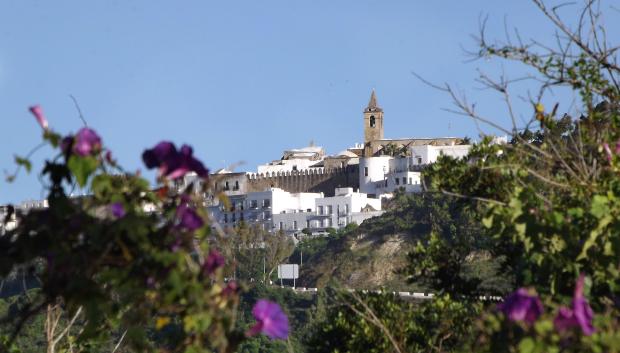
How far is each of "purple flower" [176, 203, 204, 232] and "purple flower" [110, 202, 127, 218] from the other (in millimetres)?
150

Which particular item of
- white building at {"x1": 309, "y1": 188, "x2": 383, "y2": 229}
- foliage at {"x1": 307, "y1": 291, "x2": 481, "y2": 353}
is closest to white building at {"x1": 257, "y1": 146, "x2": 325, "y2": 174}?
white building at {"x1": 309, "y1": 188, "x2": 383, "y2": 229}

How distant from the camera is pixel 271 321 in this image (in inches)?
137

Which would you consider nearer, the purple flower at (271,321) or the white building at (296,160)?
the purple flower at (271,321)

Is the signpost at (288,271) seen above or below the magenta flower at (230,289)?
above

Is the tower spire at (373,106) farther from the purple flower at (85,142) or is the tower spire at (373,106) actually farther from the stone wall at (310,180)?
the purple flower at (85,142)

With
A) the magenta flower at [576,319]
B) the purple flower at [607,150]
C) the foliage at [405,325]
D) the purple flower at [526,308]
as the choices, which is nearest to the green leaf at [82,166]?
the purple flower at [526,308]

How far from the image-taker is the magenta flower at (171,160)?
3.52m

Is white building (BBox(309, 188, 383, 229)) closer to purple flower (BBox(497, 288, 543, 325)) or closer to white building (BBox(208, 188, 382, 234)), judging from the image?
white building (BBox(208, 188, 382, 234))

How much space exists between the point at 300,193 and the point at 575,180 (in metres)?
75.9

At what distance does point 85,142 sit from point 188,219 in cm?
34

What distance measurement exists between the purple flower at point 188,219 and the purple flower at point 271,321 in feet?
1.00

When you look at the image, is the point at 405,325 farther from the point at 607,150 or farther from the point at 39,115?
the point at 39,115

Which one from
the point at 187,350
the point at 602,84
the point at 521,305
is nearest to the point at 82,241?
the point at 187,350

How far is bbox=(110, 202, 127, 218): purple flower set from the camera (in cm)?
335
